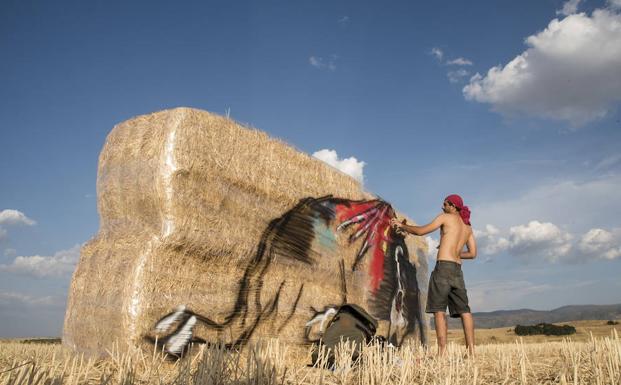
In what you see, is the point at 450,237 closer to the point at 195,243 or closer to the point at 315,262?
the point at 315,262

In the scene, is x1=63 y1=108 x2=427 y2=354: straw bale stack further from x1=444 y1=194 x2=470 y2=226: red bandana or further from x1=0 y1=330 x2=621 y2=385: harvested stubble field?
x1=444 y1=194 x2=470 y2=226: red bandana

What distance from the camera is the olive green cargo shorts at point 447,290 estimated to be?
713 centimetres

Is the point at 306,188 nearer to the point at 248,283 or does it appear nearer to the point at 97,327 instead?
the point at 248,283

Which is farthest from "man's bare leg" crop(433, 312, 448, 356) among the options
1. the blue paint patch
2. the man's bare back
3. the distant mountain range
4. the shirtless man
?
the distant mountain range

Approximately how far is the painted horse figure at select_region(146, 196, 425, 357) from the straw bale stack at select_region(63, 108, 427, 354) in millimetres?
19

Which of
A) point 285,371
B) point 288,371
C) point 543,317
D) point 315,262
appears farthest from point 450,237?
point 543,317

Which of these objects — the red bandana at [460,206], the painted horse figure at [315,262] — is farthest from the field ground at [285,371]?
the red bandana at [460,206]

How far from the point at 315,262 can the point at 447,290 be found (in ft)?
6.22

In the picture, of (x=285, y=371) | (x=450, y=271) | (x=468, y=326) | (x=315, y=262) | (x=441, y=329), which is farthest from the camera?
(x=315, y=262)

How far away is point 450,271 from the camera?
7207 millimetres

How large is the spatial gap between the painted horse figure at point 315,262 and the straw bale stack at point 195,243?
0.7 inches

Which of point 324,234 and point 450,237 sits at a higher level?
point 324,234

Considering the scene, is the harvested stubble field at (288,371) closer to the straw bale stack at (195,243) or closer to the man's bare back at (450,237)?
the straw bale stack at (195,243)

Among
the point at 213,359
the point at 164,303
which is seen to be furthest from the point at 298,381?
the point at 164,303
